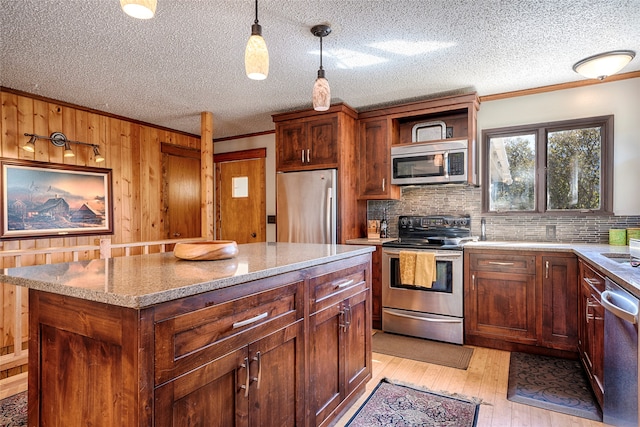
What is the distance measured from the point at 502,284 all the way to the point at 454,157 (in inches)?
50.3

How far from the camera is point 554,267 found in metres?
2.80

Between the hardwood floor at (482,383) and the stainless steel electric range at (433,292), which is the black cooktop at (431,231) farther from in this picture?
the hardwood floor at (482,383)

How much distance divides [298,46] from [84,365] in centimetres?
225

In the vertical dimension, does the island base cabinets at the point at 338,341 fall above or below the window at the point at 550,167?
below

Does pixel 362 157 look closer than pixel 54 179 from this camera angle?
No

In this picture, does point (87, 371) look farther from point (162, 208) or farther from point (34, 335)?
point (162, 208)

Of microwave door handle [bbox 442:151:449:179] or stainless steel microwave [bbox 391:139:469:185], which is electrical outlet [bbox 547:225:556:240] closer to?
stainless steel microwave [bbox 391:139:469:185]

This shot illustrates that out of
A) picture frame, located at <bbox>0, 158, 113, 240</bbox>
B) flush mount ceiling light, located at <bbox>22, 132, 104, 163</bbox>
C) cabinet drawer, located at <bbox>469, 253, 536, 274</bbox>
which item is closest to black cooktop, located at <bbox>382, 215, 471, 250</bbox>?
cabinet drawer, located at <bbox>469, 253, 536, 274</bbox>

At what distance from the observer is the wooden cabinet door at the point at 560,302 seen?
2.72m

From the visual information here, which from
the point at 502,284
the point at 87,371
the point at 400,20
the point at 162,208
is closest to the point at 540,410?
the point at 502,284

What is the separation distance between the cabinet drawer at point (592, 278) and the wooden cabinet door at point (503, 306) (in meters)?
0.43

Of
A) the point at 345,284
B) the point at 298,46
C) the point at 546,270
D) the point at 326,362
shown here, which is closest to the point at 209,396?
the point at 326,362

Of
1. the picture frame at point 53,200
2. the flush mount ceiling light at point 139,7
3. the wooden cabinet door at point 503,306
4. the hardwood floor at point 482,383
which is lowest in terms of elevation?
the hardwood floor at point 482,383

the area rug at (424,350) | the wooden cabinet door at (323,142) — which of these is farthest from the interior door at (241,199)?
the area rug at (424,350)
